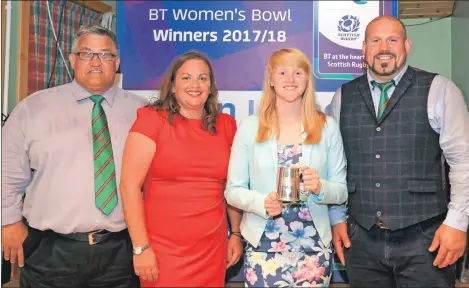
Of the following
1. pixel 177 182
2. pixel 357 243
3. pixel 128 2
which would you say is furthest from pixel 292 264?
pixel 128 2

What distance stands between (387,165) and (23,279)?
5.77 feet

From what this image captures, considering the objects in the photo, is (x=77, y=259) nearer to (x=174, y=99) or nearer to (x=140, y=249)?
(x=140, y=249)

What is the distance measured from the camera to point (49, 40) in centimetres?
361

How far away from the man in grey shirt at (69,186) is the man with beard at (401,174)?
1.03 metres

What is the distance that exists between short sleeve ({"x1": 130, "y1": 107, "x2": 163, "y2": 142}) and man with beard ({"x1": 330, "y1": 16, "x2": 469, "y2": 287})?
851 millimetres

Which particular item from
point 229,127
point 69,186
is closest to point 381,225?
point 229,127

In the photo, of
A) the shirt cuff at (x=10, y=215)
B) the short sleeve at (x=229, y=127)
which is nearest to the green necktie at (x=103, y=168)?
the shirt cuff at (x=10, y=215)

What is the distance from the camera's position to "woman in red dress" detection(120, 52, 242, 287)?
191 cm

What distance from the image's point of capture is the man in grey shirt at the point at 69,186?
2.05 m

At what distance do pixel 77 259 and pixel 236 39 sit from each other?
1.67 metres

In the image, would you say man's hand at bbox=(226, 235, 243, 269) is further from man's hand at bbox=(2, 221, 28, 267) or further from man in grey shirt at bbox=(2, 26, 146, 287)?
man's hand at bbox=(2, 221, 28, 267)

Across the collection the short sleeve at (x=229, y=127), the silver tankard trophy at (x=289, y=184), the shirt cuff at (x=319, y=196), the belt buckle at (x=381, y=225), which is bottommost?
the belt buckle at (x=381, y=225)

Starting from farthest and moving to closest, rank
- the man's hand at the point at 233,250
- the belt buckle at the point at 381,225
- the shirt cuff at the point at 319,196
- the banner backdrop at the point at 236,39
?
the banner backdrop at the point at 236,39, the man's hand at the point at 233,250, the belt buckle at the point at 381,225, the shirt cuff at the point at 319,196

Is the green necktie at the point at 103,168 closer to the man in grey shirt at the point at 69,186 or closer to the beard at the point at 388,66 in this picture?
the man in grey shirt at the point at 69,186
